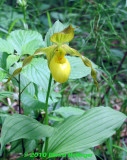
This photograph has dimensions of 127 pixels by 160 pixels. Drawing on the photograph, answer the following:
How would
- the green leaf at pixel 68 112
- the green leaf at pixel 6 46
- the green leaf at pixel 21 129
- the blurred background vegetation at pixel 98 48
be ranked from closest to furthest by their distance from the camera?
1. the green leaf at pixel 21 129
2. the green leaf at pixel 6 46
3. the green leaf at pixel 68 112
4. the blurred background vegetation at pixel 98 48

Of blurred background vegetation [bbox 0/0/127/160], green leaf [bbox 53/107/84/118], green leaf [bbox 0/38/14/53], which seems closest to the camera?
green leaf [bbox 0/38/14/53]

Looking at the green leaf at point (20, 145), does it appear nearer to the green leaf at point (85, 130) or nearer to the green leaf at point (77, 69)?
the green leaf at point (85, 130)

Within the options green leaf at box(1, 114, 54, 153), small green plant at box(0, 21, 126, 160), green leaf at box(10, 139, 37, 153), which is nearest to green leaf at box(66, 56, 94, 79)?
small green plant at box(0, 21, 126, 160)

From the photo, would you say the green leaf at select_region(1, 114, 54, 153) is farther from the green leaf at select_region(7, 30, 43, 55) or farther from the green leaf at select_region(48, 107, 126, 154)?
the green leaf at select_region(7, 30, 43, 55)

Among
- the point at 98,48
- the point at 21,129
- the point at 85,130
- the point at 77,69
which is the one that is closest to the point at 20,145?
the point at 21,129

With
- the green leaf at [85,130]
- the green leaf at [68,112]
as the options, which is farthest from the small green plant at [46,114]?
the green leaf at [68,112]

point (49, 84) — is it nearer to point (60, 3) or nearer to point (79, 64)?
point (79, 64)
